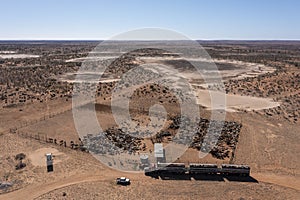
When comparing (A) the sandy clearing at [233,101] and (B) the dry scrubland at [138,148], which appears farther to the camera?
(A) the sandy clearing at [233,101]

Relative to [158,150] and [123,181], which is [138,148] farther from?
[123,181]

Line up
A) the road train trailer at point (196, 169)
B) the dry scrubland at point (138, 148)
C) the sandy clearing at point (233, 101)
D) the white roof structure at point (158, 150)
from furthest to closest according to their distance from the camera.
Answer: the sandy clearing at point (233, 101) → the white roof structure at point (158, 150) → the road train trailer at point (196, 169) → the dry scrubland at point (138, 148)

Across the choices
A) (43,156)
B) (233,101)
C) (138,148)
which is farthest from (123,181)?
(233,101)

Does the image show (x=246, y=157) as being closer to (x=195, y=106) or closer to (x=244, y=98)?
(x=195, y=106)

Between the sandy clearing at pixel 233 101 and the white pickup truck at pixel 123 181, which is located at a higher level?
the sandy clearing at pixel 233 101

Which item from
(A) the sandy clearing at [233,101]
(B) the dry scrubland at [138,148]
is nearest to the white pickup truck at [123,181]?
(B) the dry scrubland at [138,148]

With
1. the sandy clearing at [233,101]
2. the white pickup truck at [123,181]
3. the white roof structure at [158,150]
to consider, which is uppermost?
the sandy clearing at [233,101]

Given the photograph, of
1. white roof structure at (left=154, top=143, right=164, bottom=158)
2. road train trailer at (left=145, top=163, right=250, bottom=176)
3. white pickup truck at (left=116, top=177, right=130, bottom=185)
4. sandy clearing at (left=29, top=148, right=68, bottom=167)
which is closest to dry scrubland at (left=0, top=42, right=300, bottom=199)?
sandy clearing at (left=29, top=148, right=68, bottom=167)

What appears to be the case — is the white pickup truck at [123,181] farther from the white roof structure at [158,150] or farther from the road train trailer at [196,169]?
the white roof structure at [158,150]

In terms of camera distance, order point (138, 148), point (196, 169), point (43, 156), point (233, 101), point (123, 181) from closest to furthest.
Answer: point (123, 181), point (196, 169), point (43, 156), point (138, 148), point (233, 101)
